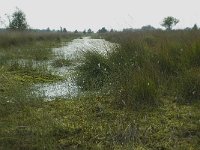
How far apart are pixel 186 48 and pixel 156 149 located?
8.70 ft

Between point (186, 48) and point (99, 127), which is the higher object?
point (186, 48)

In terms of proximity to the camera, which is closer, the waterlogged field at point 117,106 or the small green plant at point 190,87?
the waterlogged field at point 117,106

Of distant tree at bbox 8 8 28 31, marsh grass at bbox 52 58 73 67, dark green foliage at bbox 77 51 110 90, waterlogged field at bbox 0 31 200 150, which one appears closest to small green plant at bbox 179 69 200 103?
waterlogged field at bbox 0 31 200 150

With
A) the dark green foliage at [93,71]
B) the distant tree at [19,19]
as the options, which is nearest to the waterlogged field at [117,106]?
the dark green foliage at [93,71]

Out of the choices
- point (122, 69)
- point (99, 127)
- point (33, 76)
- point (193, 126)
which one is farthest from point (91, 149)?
point (33, 76)

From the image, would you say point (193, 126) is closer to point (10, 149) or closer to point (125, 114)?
point (125, 114)

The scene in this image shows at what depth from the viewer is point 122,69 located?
5.78 m

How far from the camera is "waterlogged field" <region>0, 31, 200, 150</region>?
400 cm

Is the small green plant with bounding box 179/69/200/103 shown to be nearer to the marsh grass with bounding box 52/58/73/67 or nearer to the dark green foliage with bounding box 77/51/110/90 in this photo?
the dark green foliage with bounding box 77/51/110/90

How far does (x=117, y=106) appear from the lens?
4926mm

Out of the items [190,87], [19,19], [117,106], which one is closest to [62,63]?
[117,106]

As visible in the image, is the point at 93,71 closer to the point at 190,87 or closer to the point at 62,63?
the point at 190,87

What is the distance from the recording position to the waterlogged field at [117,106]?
4004 mm

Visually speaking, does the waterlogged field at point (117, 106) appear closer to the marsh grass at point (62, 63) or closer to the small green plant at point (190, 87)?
the small green plant at point (190, 87)
